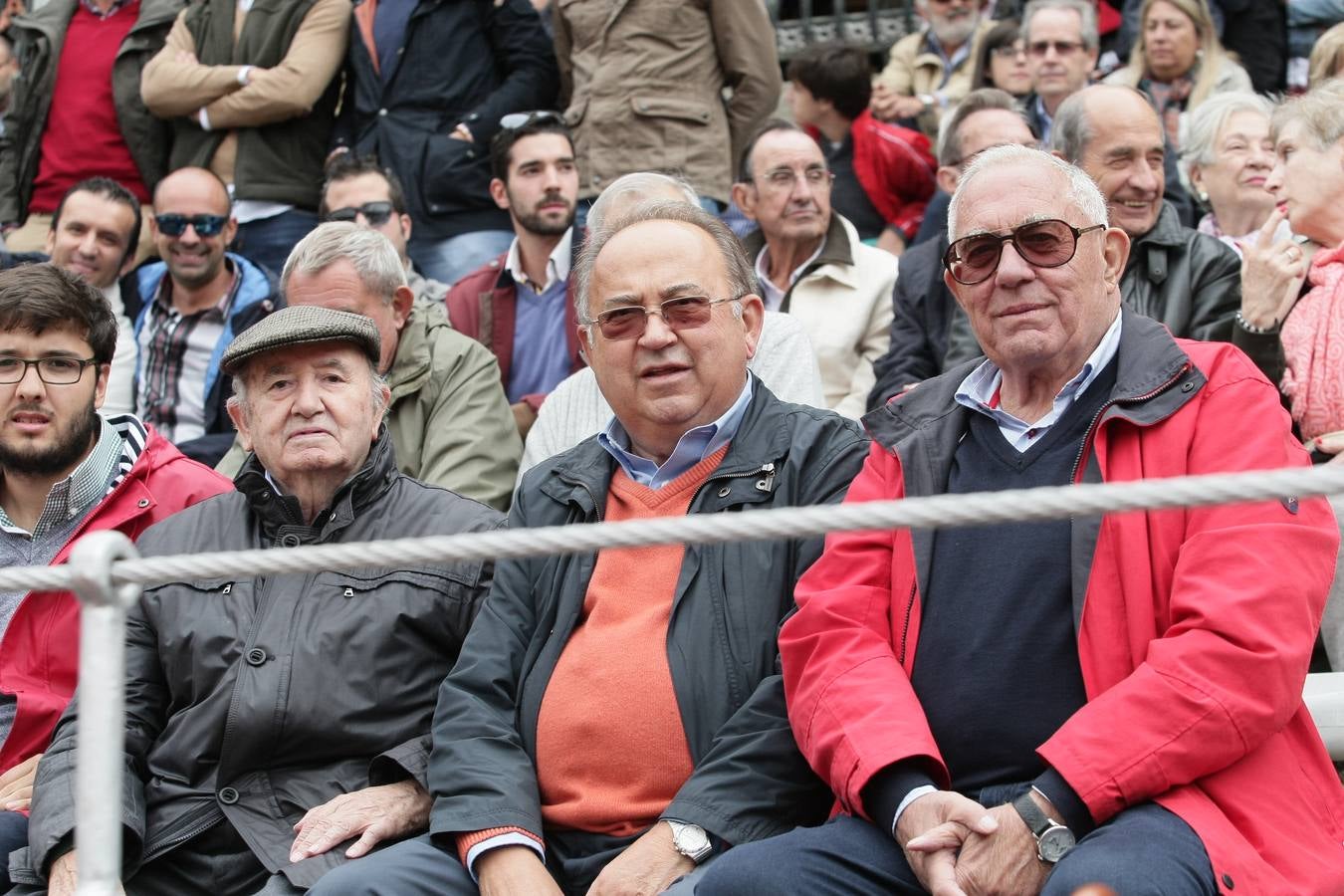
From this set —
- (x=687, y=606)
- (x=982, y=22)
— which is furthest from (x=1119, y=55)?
(x=687, y=606)

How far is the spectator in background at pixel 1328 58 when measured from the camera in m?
5.57

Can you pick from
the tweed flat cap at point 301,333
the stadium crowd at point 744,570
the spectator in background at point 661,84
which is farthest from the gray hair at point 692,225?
the spectator in background at point 661,84

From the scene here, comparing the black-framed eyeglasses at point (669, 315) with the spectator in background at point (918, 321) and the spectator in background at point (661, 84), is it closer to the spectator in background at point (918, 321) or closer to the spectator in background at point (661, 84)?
the spectator in background at point (918, 321)

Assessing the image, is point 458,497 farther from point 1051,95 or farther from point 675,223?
point 1051,95

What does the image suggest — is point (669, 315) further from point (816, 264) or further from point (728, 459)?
point (816, 264)

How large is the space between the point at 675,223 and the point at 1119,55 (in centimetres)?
459

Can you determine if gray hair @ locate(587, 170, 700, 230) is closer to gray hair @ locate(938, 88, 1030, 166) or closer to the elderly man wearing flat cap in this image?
gray hair @ locate(938, 88, 1030, 166)

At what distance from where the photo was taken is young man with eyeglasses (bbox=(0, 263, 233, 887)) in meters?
4.07

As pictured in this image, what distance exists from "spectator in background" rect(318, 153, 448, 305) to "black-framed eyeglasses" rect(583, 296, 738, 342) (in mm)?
2499

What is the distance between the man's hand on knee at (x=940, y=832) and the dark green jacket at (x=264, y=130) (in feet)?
16.4

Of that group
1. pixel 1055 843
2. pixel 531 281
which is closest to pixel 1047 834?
pixel 1055 843

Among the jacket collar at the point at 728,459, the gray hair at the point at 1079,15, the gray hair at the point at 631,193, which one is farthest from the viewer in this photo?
Answer: the gray hair at the point at 1079,15

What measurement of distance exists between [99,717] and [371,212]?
424cm

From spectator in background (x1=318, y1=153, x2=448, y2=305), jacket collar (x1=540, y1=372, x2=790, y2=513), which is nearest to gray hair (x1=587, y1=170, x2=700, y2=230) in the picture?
spectator in background (x1=318, y1=153, x2=448, y2=305)
